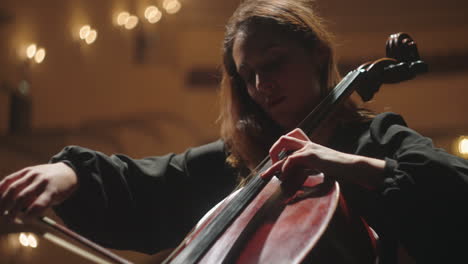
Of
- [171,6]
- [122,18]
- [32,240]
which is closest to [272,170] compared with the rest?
[32,240]

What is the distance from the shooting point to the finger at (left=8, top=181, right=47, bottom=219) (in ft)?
1.96

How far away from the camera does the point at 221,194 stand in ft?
3.09

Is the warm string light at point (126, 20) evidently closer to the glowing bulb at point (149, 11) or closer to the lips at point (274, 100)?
the glowing bulb at point (149, 11)

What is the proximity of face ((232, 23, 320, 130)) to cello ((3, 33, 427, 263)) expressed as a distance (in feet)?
0.22

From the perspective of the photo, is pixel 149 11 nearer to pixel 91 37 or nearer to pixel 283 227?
pixel 91 37

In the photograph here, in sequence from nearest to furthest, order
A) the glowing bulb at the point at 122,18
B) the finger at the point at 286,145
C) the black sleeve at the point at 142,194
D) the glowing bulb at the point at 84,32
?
the finger at the point at 286,145 < the black sleeve at the point at 142,194 < the glowing bulb at the point at 84,32 < the glowing bulb at the point at 122,18

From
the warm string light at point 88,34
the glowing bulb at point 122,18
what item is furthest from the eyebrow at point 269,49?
the glowing bulb at point 122,18

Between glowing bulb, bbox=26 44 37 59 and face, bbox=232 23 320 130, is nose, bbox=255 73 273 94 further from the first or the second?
glowing bulb, bbox=26 44 37 59

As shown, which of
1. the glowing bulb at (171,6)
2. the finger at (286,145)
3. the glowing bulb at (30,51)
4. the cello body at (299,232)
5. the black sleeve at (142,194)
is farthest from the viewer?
the glowing bulb at (171,6)

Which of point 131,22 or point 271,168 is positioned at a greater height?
point 131,22

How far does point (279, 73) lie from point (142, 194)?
0.34m

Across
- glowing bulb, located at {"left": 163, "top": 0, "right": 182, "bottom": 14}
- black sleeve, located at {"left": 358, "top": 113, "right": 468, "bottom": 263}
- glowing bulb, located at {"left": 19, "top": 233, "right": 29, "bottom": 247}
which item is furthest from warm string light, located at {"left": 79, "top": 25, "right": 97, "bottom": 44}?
black sleeve, located at {"left": 358, "top": 113, "right": 468, "bottom": 263}

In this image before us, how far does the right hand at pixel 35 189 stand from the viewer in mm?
600

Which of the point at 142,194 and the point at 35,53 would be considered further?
the point at 35,53
